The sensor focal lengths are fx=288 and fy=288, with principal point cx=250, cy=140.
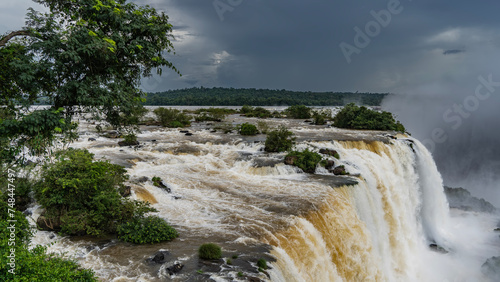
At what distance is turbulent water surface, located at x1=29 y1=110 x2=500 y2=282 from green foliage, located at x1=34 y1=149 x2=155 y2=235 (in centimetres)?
58

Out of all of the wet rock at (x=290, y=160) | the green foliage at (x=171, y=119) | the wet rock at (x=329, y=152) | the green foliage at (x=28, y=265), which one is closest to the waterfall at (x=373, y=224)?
the wet rock at (x=329, y=152)

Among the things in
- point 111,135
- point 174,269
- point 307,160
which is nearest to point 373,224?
point 307,160

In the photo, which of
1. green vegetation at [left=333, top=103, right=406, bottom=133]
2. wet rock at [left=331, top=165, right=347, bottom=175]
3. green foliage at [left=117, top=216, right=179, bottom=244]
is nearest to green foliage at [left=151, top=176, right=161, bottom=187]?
green foliage at [left=117, top=216, right=179, bottom=244]

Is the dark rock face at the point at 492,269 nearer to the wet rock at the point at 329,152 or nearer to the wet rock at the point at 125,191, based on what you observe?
the wet rock at the point at 329,152

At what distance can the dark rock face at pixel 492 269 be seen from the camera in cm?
1623

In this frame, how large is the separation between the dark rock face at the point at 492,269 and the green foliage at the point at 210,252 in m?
17.4

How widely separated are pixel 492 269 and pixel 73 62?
22.6m

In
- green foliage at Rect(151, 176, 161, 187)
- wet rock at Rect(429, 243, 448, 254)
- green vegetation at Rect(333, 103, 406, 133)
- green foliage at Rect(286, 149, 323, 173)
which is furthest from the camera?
green vegetation at Rect(333, 103, 406, 133)

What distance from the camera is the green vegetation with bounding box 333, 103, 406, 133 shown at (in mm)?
33625

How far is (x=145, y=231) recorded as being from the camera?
30.4 ft

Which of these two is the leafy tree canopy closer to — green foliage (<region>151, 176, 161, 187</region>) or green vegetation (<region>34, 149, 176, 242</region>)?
green vegetation (<region>34, 149, 176, 242</region>)

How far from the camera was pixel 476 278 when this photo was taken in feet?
54.6

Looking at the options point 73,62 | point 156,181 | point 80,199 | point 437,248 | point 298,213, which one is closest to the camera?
point 73,62

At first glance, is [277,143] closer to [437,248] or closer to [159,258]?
[437,248]
